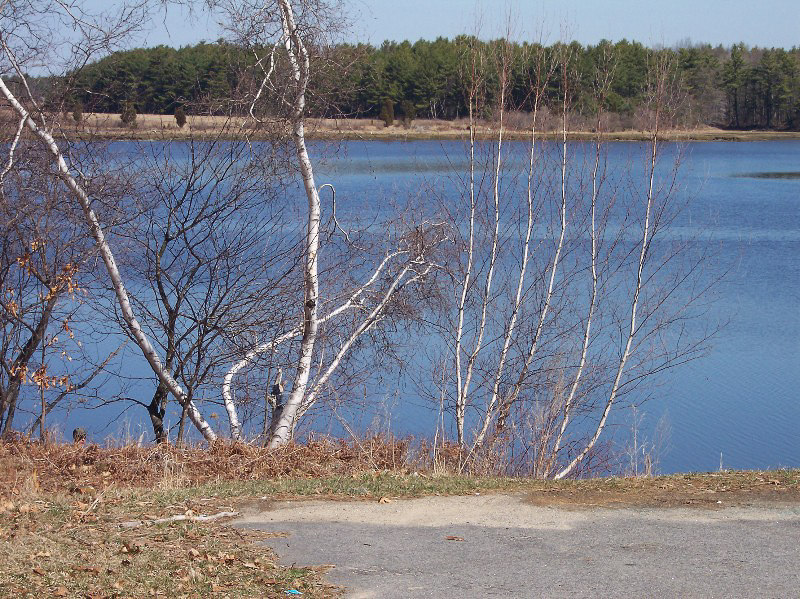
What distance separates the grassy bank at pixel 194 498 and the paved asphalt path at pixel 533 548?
27 cm

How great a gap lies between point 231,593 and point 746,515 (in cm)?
381

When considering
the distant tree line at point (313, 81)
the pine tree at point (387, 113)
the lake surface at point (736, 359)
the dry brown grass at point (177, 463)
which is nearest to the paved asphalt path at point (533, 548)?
the dry brown grass at point (177, 463)

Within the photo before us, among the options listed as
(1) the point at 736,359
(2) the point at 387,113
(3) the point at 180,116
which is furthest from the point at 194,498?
(2) the point at 387,113

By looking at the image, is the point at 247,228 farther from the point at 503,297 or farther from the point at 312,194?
the point at 503,297

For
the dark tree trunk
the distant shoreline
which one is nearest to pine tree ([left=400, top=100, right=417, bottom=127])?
the distant shoreline

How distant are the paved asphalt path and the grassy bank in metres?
0.27

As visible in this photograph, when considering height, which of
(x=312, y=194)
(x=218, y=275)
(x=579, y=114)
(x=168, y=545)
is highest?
(x=579, y=114)

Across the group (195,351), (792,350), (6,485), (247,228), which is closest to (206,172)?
(247,228)

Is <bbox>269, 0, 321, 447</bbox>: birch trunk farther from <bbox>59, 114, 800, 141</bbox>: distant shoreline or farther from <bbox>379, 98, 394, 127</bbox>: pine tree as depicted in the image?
<bbox>379, 98, 394, 127</bbox>: pine tree

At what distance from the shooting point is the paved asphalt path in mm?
5726

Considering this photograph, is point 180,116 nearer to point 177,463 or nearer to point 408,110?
point 177,463

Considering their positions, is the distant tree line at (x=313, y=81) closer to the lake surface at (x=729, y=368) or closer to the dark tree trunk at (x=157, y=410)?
the lake surface at (x=729, y=368)

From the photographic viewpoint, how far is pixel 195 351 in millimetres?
11492

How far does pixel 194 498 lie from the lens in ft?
25.3
